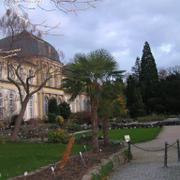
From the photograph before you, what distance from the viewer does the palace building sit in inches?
1337

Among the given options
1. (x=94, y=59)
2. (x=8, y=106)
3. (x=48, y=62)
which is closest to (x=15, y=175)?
(x=94, y=59)

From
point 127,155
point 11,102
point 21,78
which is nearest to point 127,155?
point 127,155

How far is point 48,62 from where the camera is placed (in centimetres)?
4372

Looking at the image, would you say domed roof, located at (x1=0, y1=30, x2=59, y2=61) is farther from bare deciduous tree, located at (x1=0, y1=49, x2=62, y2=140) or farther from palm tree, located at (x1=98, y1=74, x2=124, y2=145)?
palm tree, located at (x1=98, y1=74, x2=124, y2=145)

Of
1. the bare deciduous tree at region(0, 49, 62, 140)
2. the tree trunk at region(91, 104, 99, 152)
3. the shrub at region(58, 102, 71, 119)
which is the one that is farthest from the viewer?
the shrub at region(58, 102, 71, 119)

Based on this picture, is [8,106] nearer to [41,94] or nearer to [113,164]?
[41,94]

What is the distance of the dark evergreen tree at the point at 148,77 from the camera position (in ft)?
295

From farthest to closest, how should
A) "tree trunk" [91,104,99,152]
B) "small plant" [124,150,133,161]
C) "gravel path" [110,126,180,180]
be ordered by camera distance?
"tree trunk" [91,104,99,152]
"small plant" [124,150,133,161]
"gravel path" [110,126,180,180]

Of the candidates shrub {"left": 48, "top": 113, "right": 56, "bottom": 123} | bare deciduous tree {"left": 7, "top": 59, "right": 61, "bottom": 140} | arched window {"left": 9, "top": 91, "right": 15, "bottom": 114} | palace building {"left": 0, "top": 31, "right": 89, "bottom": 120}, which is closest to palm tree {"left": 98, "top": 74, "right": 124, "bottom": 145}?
palace building {"left": 0, "top": 31, "right": 89, "bottom": 120}

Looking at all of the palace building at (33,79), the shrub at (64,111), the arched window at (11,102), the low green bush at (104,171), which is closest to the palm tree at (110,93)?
the palace building at (33,79)

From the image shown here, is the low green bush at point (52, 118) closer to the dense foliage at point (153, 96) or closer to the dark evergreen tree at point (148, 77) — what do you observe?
the dense foliage at point (153, 96)

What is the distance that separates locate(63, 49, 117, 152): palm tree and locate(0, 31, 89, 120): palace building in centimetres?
365

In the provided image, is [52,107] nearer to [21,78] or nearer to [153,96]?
[153,96]

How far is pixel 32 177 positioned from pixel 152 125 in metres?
43.9
